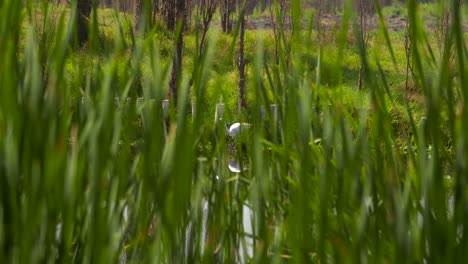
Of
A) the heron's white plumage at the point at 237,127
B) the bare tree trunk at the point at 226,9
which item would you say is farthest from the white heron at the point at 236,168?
the bare tree trunk at the point at 226,9

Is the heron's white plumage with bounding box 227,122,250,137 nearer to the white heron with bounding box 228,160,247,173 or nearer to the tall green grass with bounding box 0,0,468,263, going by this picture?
the white heron with bounding box 228,160,247,173

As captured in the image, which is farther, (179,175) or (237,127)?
(237,127)

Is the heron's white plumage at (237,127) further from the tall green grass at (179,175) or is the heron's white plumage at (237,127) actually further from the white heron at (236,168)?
the tall green grass at (179,175)

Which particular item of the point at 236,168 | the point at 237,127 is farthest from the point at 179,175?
the point at 237,127

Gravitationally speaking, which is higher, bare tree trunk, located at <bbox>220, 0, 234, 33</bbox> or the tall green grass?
the tall green grass

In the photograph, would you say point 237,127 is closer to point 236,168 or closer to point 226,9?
point 236,168

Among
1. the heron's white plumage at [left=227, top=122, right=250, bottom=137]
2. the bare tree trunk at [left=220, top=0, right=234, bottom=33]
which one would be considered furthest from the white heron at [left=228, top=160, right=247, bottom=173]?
the bare tree trunk at [left=220, top=0, right=234, bottom=33]

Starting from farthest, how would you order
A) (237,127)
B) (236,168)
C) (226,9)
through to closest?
(226,9), (237,127), (236,168)

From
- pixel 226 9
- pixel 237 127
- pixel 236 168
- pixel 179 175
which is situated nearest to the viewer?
pixel 179 175

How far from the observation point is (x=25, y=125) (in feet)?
3.19

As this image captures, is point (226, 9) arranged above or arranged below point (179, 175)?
below

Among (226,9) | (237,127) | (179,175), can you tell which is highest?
(179,175)

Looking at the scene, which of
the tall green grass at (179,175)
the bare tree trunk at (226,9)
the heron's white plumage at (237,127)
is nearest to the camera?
the tall green grass at (179,175)

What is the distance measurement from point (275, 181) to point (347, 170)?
28cm
